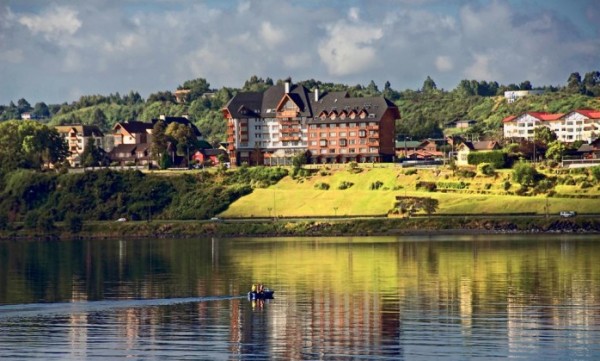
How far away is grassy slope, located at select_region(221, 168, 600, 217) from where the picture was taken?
164125 millimetres

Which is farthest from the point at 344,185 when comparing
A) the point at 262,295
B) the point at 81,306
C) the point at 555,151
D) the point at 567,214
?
the point at 81,306

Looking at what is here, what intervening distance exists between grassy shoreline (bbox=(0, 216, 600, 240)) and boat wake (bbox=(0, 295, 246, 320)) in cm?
6706

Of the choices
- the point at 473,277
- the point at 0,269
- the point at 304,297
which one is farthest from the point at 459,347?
the point at 0,269

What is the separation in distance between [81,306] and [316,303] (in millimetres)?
16261

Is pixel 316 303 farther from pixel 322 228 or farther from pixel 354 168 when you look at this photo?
pixel 354 168

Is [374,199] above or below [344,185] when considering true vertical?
below

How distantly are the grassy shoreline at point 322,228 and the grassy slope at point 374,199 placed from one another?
3.99m

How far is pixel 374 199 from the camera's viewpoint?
179 meters

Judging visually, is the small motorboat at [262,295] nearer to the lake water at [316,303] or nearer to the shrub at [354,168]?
the lake water at [316,303]

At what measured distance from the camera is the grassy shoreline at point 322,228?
15650 cm

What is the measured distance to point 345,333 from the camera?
77.1 meters

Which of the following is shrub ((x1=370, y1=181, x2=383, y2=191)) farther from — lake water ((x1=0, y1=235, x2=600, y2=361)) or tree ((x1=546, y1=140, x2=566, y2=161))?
lake water ((x1=0, y1=235, x2=600, y2=361))

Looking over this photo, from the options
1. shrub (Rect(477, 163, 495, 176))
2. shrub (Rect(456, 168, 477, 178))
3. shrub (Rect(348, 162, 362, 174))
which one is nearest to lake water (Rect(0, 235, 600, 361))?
shrub (Rect(477, 163, 495, 176))

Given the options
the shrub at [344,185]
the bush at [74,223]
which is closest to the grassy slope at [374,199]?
the shrub at [344,185]
